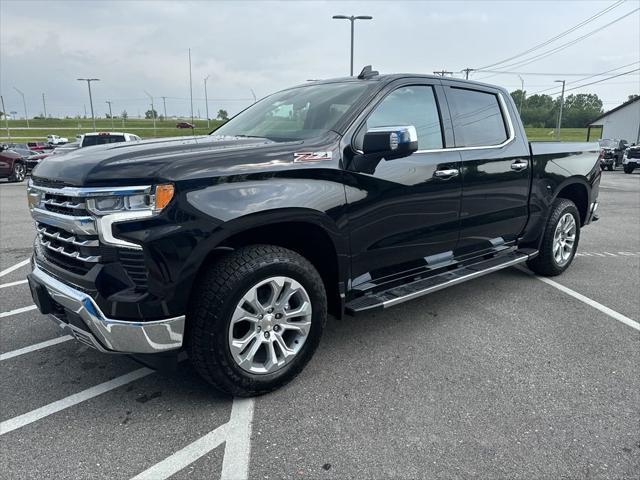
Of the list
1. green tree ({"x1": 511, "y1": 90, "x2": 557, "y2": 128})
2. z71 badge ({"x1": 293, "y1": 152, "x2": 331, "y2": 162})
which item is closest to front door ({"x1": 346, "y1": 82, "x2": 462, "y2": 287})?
z71 badge ({"x1": 293, "y1": 152, "x2": 331, "y2": 162})

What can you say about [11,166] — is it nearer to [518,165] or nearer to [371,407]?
[518,165]

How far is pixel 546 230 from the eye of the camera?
483 cm

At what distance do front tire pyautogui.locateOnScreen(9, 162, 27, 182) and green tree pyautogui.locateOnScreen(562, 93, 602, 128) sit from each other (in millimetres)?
78474

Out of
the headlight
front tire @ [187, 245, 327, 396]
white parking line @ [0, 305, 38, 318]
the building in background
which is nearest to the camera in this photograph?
the headlight

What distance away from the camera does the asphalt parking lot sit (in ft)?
7.38

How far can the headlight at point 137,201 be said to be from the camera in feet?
7.59

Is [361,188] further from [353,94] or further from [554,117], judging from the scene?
[554,117]

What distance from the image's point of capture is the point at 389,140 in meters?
2.86

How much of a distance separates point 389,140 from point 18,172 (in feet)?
60.7

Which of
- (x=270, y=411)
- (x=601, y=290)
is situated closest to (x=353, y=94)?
(x=270, y=411)

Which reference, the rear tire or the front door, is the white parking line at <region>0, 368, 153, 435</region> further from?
the rear tire

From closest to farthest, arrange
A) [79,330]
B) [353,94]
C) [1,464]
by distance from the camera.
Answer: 1. [1,464]
2. [79,330]
3. [353,94]

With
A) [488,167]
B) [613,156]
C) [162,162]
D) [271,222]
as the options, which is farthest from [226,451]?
[613,156]

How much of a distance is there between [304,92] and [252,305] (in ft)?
6.58
